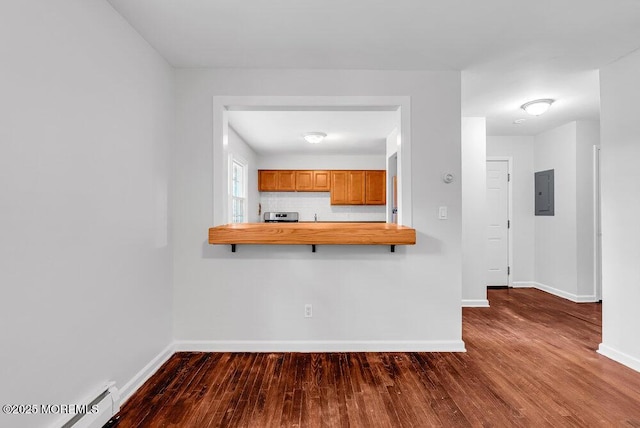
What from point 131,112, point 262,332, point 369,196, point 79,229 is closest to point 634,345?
point 262,332

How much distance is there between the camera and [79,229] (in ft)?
5.68

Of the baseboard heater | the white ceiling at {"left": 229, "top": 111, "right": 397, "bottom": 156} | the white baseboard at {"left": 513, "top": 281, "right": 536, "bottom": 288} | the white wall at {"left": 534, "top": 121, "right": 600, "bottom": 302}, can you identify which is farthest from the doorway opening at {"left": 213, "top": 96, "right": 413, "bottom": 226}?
the white baseboard at {"left": 513, "top": 281, "right": 536, "bottom": 288}

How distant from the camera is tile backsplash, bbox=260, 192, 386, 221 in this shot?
693 cm

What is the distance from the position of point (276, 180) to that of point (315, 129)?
2.12m

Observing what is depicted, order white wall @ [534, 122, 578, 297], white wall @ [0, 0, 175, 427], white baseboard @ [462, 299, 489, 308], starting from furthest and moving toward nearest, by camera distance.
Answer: white wall @ [534, 122, 578, 297] < white baseboard @ [462, 299, 489, 308] < white wall @ [0, 0, 175, 427]

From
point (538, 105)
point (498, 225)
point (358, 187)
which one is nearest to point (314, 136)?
point (358, 187)

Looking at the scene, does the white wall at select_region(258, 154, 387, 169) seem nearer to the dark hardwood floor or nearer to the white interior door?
the white interior door

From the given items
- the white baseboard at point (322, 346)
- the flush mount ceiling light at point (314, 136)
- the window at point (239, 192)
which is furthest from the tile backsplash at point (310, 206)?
the white baseboard at point (322, 346)

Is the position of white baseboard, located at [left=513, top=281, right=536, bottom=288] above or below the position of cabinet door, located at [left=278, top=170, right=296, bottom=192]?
below

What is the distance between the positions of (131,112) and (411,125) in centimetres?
216

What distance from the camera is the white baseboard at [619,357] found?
2.51 m

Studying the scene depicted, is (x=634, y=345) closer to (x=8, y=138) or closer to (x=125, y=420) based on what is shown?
(x=125, y=420)

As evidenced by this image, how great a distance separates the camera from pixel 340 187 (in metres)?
6.67

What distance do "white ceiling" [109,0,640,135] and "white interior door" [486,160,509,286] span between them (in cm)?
229
